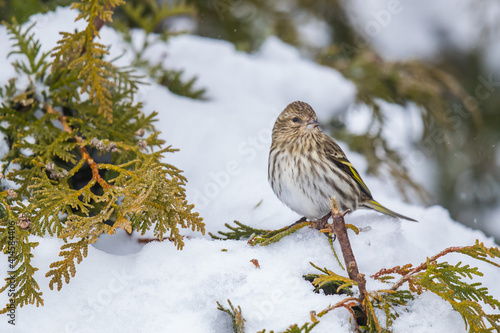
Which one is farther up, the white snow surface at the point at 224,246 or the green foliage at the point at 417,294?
the green foliage at the point at 417,294

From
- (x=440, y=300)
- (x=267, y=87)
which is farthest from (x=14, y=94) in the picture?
(x=440, y=300)

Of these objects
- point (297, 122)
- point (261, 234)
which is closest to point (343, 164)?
point (297, 122)

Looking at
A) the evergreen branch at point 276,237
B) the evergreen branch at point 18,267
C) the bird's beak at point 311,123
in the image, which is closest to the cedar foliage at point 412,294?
the evergreen branch at point 276,237

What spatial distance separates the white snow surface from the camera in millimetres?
1931

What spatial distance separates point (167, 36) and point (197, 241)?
2.12m

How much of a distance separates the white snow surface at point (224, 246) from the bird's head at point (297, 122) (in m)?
0.28

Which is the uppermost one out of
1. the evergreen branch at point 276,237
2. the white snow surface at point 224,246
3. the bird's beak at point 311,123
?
the bird's beak at point 311,123

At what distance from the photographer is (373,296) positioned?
6.11ft

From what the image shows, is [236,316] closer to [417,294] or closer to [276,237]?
[276,237]

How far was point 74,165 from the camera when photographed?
2768 millimetres

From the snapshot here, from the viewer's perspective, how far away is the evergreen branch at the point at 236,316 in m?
1.86

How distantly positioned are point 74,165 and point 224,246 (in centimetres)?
104

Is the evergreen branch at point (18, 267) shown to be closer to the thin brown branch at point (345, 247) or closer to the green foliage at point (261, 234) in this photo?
the green foliage at point (261, 234)

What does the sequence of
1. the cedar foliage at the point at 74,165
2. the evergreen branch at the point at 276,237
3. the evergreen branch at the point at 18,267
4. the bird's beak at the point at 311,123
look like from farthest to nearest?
the bird's beak at the point at 311,123, the evergreen branch at the point at 276,237, the cedar foliage at the point at 74,165, the evergreen branch at the point at 18,267
